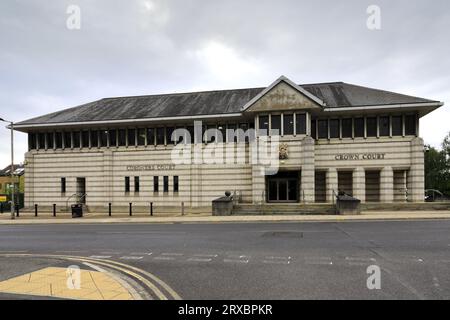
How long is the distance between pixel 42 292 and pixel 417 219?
761 inches

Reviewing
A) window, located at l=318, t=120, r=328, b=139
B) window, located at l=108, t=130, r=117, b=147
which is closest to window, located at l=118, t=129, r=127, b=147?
window, located at l=108, t=130, r=117, b=147

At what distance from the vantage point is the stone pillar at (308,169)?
24.9 m

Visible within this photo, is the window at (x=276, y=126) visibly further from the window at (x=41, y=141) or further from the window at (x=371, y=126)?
the window at (x=41, y=141)

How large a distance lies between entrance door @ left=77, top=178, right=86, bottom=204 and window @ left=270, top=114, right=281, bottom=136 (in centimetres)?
1988

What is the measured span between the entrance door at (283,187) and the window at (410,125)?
9984 mm

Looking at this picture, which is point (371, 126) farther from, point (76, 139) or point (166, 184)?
point (76, 139)

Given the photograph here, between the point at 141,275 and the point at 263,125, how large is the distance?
2047cm

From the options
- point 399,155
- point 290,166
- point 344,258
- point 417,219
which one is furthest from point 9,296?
point 399,155

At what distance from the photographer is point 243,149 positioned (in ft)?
89.4

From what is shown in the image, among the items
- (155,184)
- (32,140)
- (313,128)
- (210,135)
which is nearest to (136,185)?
(155,184)

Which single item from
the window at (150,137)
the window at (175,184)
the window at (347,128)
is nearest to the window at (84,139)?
the window at (150,137)

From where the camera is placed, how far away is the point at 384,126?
25.7m

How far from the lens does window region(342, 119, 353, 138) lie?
2623cm
